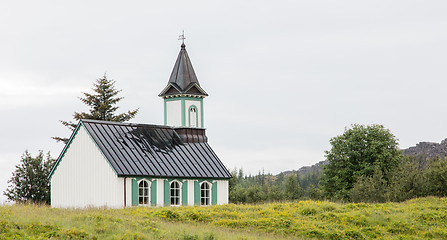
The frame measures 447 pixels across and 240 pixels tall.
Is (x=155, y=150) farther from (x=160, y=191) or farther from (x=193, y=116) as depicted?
(x=193, y=116)

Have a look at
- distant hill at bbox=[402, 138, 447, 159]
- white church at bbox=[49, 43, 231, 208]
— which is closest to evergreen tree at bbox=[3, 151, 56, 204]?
white church at bbox=[49, 43, 231, 208]

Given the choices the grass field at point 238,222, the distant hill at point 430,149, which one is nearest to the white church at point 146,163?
the grass field at point 238,222

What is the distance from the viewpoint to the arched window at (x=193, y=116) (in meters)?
48.2

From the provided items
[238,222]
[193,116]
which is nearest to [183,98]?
[193,116]

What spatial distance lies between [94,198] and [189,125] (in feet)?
35.8

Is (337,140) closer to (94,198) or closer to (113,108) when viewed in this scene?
(113,108)

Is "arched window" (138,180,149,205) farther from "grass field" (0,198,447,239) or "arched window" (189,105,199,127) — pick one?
"arched window" (189,105,199,127)

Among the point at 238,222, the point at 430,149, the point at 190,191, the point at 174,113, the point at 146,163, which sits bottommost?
the point at 238,222

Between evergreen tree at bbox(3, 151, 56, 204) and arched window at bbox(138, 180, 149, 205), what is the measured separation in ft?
50.4

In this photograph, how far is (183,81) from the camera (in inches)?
1898

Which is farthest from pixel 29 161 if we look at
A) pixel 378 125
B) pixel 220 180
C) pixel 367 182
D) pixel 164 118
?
pixel 378 125

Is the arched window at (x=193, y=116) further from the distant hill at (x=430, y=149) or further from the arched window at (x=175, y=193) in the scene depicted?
the distant hill at (x=430, y=149)

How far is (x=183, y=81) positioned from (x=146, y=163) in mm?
9345

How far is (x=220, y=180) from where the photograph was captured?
1794 inches
